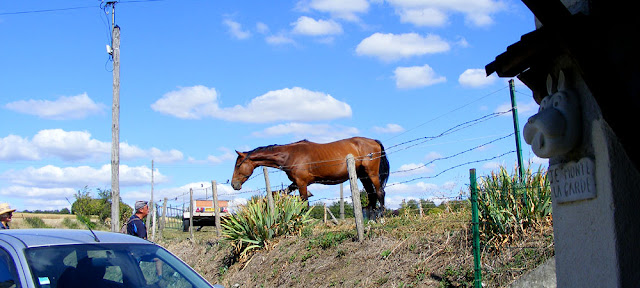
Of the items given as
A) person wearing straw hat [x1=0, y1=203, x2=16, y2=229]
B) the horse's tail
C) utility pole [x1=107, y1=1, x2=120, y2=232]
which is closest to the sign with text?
person wearing straw hat [x1=0, y1=203, x2=16, y2=229]

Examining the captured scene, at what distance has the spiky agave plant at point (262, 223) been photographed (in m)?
13.0

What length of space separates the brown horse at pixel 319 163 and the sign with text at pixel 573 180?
1006cm

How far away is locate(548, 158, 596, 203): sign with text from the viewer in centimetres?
391

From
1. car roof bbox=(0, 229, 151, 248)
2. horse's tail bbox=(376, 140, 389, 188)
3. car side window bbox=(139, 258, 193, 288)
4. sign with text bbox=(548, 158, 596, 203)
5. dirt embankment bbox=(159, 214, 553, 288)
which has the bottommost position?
dirt embankment bbox=(159, 214, 553, 288)

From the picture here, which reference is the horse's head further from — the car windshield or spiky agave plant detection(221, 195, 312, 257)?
the car windshield

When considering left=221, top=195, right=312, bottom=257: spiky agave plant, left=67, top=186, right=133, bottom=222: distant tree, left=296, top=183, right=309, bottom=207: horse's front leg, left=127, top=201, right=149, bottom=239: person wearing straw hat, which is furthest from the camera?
left=67, top=186, right=133, bottom=222: distant tree

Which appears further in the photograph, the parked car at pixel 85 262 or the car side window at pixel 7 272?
the parked car at pixel 85 262

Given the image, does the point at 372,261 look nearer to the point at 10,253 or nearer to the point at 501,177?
the point at 501,177

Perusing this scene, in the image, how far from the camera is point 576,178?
4.09 m

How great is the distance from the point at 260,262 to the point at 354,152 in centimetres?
428

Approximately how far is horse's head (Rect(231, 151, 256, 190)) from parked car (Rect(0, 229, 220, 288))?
31.1 feet

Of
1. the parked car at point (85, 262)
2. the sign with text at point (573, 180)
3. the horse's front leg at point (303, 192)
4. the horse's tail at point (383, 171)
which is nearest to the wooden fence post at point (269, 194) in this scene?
the horse's front leg at point (303, 192)

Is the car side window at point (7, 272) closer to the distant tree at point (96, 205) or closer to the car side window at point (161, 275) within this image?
the car side window at point (161, 275)

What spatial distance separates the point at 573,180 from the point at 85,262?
12.5 ft
